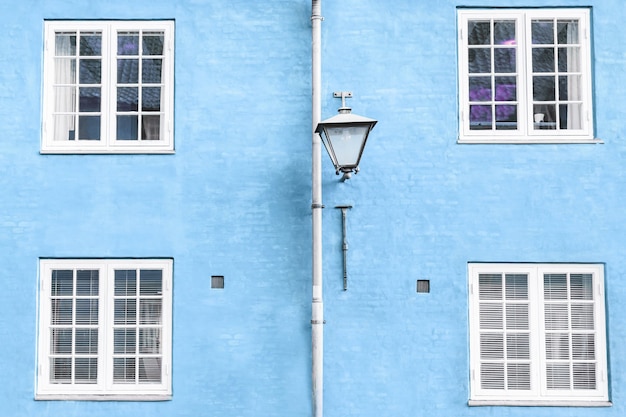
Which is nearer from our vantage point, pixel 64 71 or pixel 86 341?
pixel 86 341

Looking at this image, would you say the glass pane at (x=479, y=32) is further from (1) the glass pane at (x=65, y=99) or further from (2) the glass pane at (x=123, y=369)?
(2) the glass pane at (x=123, y=369)

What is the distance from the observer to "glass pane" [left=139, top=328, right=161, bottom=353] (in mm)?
8094

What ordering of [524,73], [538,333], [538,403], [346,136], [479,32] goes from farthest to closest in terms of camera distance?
[479,32] → [524,73] → [538,333] → [538,403] → [346,136]

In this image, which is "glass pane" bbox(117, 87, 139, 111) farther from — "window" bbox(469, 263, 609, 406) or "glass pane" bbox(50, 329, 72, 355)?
"window" bbox(469, 263, 609, 406)

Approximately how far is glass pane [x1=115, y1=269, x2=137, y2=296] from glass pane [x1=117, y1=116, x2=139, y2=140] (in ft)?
5.00

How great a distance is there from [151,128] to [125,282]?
69.6 inches

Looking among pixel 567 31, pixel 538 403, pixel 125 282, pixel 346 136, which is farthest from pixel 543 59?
pixel 125 282

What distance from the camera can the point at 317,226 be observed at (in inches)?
313

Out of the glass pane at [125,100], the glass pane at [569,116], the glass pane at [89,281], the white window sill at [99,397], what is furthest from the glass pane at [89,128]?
the glass pane at [569,116]

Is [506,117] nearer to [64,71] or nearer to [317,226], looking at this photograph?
[317,226]

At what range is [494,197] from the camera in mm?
8047

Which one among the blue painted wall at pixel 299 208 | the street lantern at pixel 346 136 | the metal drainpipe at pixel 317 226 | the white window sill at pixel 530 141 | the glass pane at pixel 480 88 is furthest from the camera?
the glass pane at pixel 480 88

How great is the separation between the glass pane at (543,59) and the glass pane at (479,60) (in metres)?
0.53

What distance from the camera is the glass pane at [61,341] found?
26.6 feet
